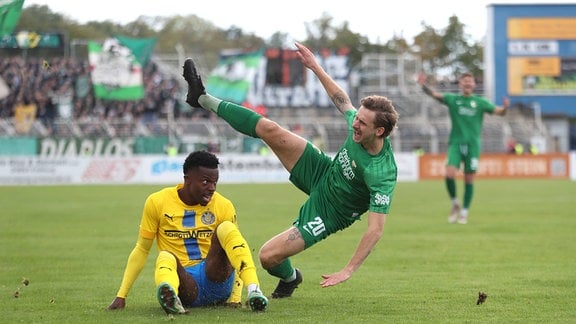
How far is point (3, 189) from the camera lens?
3238 centimetres

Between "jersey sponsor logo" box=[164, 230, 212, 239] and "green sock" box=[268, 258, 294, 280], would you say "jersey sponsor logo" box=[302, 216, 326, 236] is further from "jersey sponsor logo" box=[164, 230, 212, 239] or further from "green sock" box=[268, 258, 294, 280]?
"jersey sponsor logo" box=[164, 230, 212, 239]

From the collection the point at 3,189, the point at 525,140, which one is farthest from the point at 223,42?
the point at 3,189

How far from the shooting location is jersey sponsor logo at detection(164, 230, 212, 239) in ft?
26.9

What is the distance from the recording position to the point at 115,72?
53.8 m

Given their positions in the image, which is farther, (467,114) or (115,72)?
(115,72)

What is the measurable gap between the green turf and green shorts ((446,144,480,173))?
100 cm

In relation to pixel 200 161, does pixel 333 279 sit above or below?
below

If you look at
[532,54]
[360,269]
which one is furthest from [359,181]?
[532,54]

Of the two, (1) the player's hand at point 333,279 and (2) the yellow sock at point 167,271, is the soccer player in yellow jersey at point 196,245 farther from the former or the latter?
(1) the player's hand at point 333,279

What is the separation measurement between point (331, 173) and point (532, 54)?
2041 inches

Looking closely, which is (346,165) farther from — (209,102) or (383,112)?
(209,102)

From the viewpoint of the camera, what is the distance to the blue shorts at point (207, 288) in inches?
322

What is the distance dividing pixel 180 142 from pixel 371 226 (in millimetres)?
37899

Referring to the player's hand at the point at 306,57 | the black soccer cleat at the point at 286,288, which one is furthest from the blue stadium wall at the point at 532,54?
the black soccer cleat at the point at 286,288
